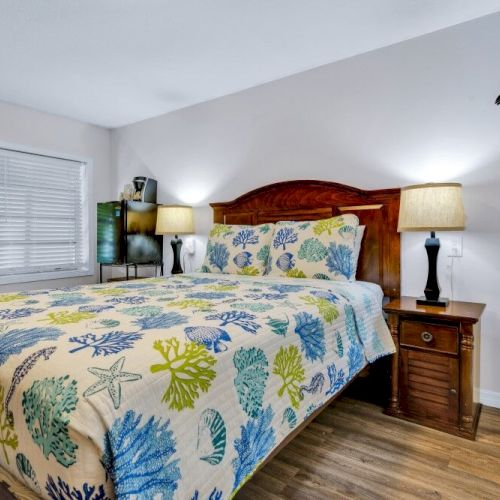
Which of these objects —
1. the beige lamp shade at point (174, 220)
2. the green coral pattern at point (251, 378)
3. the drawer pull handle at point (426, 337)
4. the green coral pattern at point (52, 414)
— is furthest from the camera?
the beige lamp shade at point (174, 220)

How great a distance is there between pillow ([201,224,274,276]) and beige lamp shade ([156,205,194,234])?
608mm

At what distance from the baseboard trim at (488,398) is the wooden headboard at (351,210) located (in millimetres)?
767

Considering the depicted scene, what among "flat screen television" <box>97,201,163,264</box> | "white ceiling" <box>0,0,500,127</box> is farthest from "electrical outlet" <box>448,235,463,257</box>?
"flat screen television" <box>97,201,163,264</box>

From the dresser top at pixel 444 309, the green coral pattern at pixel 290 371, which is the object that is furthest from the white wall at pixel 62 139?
the dresser top at pixel 444 309

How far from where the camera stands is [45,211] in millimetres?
3840

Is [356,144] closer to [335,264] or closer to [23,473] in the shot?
[335,264]

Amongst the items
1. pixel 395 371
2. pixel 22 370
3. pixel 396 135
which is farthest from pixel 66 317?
pixel 396 135

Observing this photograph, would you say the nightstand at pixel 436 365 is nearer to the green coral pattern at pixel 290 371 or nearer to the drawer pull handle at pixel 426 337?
the drawer pull handle at pixel 426 337

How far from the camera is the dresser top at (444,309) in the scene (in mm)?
1882

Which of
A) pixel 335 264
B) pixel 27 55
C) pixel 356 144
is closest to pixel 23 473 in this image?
pixel 335 264

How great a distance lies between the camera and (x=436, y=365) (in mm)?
1962

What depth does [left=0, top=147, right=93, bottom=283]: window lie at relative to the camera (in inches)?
140

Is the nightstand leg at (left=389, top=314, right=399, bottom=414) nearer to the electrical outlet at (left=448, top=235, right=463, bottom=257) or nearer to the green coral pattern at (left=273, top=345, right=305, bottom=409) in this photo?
the electrical outlet at (left=448, top=235, right=463, bottom=257)

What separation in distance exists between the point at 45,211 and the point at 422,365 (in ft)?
12.6
